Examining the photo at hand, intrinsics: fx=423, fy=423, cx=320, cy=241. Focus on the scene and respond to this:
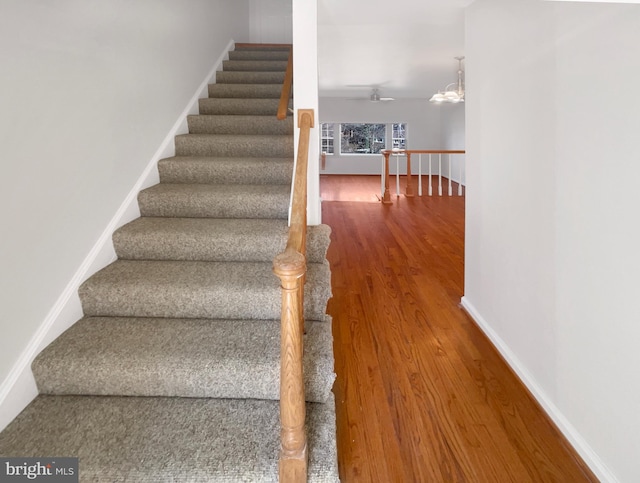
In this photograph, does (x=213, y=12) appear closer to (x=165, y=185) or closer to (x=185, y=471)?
(x=165, y=185)

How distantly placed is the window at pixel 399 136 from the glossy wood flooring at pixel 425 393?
891cm

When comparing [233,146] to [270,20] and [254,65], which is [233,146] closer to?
[254,65]

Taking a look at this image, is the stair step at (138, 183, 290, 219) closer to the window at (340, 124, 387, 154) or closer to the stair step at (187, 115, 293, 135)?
the stair step at (187, 115, 293, 135)

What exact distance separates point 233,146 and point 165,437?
7.34 ft

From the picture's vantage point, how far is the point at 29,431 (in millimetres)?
1525

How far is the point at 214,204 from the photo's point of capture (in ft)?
8.75

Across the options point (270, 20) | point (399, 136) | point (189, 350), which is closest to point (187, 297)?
point (189, 350)

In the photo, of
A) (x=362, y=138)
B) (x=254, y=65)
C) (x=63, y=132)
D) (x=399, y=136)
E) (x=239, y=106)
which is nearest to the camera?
(x=63, y=132)

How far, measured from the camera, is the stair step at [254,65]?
456cm

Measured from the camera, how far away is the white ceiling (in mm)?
2988

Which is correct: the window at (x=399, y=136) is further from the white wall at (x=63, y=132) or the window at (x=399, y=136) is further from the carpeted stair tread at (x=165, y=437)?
the carpeted stair tread at (x=165, y=437)

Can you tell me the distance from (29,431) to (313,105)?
2.02 meters

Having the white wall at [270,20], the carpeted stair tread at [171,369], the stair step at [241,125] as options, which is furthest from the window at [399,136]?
the carpeted stair tread at [171,369]

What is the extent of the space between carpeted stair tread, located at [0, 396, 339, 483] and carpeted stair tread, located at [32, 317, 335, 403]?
4 centimetres
